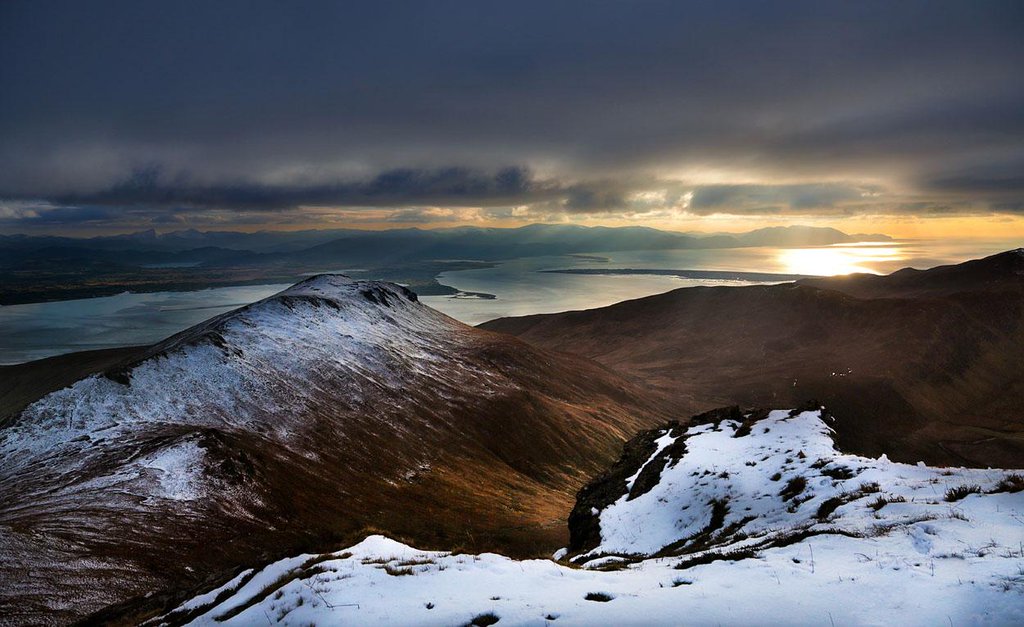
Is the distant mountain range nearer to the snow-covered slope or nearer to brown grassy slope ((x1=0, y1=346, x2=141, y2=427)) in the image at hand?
the snow-covered slope

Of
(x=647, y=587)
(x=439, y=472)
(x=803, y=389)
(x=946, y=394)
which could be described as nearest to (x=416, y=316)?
(x=439, y=472)

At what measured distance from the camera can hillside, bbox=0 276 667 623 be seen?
28.6 m

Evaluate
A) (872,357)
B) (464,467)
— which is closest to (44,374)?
(464,467)

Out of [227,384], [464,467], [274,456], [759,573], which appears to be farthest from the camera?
[464,467]

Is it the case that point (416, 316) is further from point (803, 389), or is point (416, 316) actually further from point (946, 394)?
point (946, 394)

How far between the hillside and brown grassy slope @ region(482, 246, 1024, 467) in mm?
38192

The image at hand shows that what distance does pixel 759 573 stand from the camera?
11.8 meters

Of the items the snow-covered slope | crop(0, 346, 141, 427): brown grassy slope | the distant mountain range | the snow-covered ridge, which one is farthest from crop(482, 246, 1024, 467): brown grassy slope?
crop(0, 346, 141, 427): brown grassy slope

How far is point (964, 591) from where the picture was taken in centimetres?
934

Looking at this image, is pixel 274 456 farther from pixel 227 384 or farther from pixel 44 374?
pixel 44 374

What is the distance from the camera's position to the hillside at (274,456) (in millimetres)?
28641

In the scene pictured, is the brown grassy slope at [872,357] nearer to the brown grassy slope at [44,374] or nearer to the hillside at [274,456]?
the hillside at [274,456]

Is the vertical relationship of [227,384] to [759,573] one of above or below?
below

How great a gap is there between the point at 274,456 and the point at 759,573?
4964 centimetres
